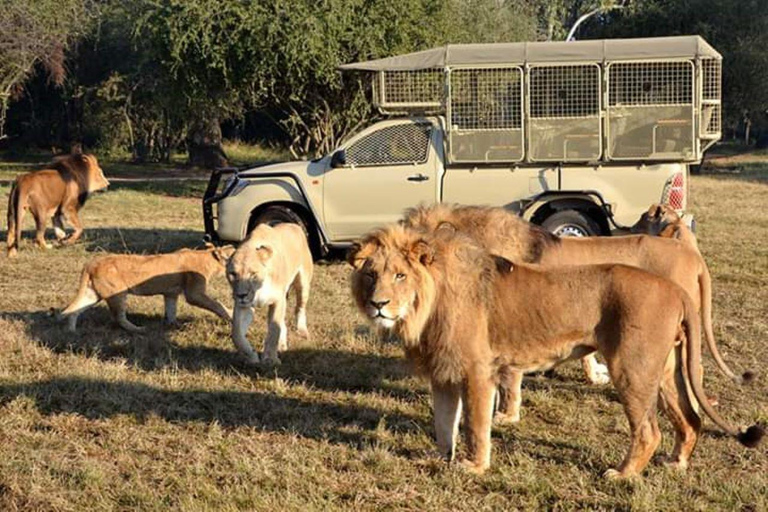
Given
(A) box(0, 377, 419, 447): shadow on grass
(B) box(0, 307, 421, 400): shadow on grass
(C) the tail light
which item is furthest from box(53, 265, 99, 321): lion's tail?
(C) the tail light

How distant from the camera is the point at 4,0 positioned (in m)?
26.5

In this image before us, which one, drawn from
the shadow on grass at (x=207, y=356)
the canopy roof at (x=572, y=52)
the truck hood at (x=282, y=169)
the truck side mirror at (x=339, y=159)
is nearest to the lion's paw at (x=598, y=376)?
the shadow on grass at (x=207, y=356)

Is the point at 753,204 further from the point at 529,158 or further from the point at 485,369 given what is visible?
the point at 485,369

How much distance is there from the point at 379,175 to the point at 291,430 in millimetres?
6225

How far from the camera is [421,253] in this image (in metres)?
4.93

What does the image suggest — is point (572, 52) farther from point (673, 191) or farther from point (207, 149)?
point (207, 149)

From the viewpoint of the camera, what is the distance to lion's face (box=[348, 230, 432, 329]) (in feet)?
15.7

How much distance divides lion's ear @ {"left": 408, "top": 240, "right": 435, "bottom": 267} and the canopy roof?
22.3 feet

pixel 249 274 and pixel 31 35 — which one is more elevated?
pixel 31 35

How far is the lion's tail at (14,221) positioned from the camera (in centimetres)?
1275

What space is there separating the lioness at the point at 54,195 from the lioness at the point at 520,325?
9233mm

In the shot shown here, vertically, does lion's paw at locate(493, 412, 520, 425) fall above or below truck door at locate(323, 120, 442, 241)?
below

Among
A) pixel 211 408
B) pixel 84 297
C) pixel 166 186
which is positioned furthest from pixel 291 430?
pixel 166 186

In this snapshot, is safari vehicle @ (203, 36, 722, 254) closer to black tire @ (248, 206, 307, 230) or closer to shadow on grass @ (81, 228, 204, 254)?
black tire @ (248, 206, 307, 230)
